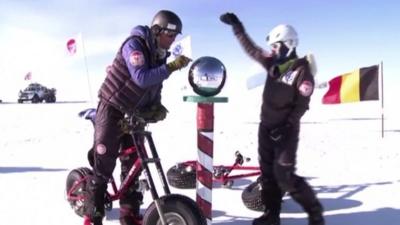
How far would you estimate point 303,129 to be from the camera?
46.6ft

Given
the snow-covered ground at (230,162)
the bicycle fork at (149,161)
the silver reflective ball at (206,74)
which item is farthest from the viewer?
the snow-covered ground at (230,162)

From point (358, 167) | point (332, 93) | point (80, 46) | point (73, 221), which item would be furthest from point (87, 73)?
point (73, 221)

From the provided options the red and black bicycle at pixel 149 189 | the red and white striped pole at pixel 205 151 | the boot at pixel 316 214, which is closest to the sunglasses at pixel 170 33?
the red and white striped pole at pixel 205 151

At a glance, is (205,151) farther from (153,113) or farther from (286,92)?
(286,92)

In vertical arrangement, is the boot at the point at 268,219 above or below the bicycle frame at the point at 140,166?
below

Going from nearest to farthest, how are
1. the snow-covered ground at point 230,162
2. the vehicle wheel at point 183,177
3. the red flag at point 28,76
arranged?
the snow-covered ground at point 230,162
the vehicle wheel at point 183,177
the red flag at point 28,76

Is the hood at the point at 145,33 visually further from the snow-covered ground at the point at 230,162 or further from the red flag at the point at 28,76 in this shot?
the red flag at the point at 28,76

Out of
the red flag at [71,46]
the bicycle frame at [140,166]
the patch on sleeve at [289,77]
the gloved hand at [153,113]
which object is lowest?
the bicycle frame at [140,166]

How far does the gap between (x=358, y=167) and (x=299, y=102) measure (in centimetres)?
419

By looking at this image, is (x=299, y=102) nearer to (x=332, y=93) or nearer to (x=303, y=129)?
(x=332, y=93)

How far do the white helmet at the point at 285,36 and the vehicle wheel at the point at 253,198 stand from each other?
164 cm

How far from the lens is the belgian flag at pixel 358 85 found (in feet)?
37.4

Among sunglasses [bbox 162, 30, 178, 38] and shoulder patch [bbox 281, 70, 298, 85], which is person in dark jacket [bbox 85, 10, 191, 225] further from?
shoulder patch [bbox 281, 70, 298, 85]

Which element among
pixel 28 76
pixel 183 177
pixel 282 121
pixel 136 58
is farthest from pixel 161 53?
pixel 28 76
